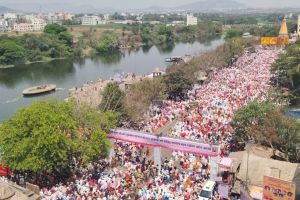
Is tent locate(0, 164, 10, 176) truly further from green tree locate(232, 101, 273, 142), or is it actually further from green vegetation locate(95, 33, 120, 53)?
green vegetation locate(95, 33, 120, 53)

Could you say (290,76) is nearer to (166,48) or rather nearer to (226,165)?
(226,165)

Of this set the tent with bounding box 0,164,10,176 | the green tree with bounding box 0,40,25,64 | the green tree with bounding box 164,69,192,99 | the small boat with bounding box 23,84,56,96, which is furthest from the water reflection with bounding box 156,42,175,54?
the tent with bounding box 0,164,10,176

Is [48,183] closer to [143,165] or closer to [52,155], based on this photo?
[52,155]

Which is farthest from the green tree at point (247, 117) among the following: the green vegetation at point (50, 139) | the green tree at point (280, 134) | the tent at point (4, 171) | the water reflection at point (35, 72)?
the water reflection at point (35, 72)

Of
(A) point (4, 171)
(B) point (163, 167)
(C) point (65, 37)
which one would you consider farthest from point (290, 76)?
(C) point (65, 37)

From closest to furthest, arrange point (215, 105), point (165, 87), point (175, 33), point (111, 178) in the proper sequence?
1. point (111, 178)
2. point (215, 105)
3. point (165, 87)
4. point (175, 33)

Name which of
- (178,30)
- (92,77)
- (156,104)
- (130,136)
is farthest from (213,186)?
(178,30)

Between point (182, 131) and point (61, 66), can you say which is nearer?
point (182, 131)

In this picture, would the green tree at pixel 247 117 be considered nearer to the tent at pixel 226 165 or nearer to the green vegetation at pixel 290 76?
the tent at pixel 226 165
